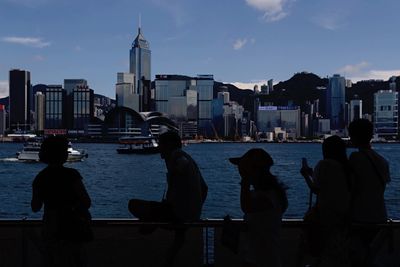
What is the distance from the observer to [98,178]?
55.8m

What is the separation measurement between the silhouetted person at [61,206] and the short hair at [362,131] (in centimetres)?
203

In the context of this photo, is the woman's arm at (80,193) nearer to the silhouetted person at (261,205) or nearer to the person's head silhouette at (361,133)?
the silhouetted person at (261,205)

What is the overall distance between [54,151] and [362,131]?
2260 millimetres

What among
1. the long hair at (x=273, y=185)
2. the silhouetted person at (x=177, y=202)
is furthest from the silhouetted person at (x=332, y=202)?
the silhouetted person at (x=177, y=202)

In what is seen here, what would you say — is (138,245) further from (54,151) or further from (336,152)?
(336,152)

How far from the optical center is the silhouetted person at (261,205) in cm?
379

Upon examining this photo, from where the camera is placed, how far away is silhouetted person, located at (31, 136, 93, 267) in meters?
4.02

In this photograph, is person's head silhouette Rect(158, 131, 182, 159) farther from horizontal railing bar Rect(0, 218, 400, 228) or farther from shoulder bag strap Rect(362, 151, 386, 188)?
shoulder bag strap Rect(362, 151, 386, 188)

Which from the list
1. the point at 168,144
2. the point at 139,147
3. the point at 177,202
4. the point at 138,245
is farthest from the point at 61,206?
the point at 139,147

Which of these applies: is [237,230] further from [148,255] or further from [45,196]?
[45,196]

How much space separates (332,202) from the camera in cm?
427

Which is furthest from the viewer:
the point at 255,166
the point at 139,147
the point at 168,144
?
the point at 139,147

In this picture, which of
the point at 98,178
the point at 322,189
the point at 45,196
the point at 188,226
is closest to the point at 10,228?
the point at 45,196

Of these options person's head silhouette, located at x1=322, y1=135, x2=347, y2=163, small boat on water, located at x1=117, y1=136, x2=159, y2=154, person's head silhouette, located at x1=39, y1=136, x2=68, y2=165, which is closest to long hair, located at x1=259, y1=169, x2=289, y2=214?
person's head silhouette, located at x1=322, y1=135, x2=347, y2=163
